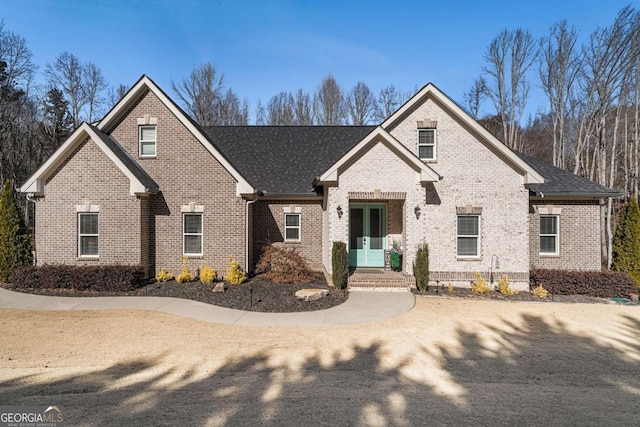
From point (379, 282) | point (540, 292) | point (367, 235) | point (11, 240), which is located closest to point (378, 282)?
point (379, 282)

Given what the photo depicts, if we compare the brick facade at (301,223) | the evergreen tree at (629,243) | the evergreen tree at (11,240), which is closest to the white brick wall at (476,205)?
the brick facade at (301,223)

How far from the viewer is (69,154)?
39.8 ft

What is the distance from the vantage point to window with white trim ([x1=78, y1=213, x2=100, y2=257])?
40.1 feet

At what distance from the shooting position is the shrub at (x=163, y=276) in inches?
493

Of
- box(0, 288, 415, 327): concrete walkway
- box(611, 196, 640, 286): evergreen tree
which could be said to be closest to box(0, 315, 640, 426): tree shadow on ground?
box(0, 288, 415, 327): concrete walkway

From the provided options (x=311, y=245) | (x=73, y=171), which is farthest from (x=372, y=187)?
(x=73, y=171)

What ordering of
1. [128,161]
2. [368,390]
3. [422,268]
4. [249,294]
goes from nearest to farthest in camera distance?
[368,390] → [249,294] → [422,268] → [128,161]

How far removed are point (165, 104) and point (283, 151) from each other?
6.53 m

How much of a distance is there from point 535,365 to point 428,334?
223 centimetres

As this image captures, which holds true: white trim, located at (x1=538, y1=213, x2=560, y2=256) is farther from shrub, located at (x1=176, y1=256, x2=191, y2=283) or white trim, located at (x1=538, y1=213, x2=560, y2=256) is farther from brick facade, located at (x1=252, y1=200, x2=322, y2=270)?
shrub, located at (x1=176, y1=256, x2=191, y2=283)

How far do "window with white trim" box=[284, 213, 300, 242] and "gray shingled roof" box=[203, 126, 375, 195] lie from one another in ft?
4.23

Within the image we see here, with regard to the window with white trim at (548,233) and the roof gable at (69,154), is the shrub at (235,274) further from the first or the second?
the window with white trim at (548,233)

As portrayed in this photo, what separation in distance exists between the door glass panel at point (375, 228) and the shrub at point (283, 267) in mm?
3180

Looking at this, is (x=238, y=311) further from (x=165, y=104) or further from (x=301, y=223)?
(x=165, y=104)
